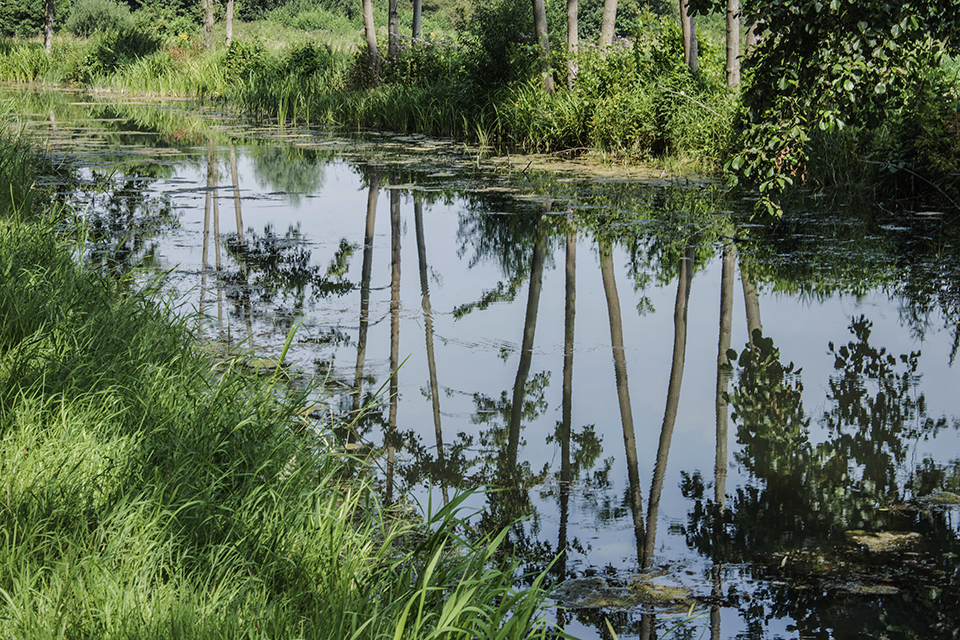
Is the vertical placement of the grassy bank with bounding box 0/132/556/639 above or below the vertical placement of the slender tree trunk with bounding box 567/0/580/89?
below

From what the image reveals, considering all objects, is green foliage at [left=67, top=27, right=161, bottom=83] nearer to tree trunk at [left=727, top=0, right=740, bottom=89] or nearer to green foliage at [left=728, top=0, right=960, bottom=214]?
tree trunk at [left=727, top=0, right=740, bottom=89]

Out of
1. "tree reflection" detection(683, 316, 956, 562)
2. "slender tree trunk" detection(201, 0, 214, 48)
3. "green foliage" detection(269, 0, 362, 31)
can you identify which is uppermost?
"green foliage" detection(269, 0, 362, 31)

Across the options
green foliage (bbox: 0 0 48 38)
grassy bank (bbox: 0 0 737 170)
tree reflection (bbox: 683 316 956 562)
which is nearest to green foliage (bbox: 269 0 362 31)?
green foliage (bbox: 0 0 48 38)

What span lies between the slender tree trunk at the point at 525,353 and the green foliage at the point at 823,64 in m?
1.60

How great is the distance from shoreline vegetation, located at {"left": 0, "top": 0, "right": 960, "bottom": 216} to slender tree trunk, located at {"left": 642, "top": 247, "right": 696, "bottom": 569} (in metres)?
1.13

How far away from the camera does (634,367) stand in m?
4.55

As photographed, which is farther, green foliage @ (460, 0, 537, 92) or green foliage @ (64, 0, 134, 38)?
green foliage @ (64, 0, 134, 38)

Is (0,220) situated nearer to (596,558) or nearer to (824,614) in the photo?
(596,558)

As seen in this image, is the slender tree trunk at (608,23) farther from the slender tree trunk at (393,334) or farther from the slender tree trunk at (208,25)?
the slender tree trunk at (208,25)

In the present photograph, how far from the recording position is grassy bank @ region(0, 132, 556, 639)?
76.3 inches

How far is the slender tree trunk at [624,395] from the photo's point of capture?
3154mm

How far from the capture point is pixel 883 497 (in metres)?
3.25

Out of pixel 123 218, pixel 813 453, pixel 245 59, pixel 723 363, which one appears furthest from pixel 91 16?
pixel 813 453

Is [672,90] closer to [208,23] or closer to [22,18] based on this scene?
[208,23]
